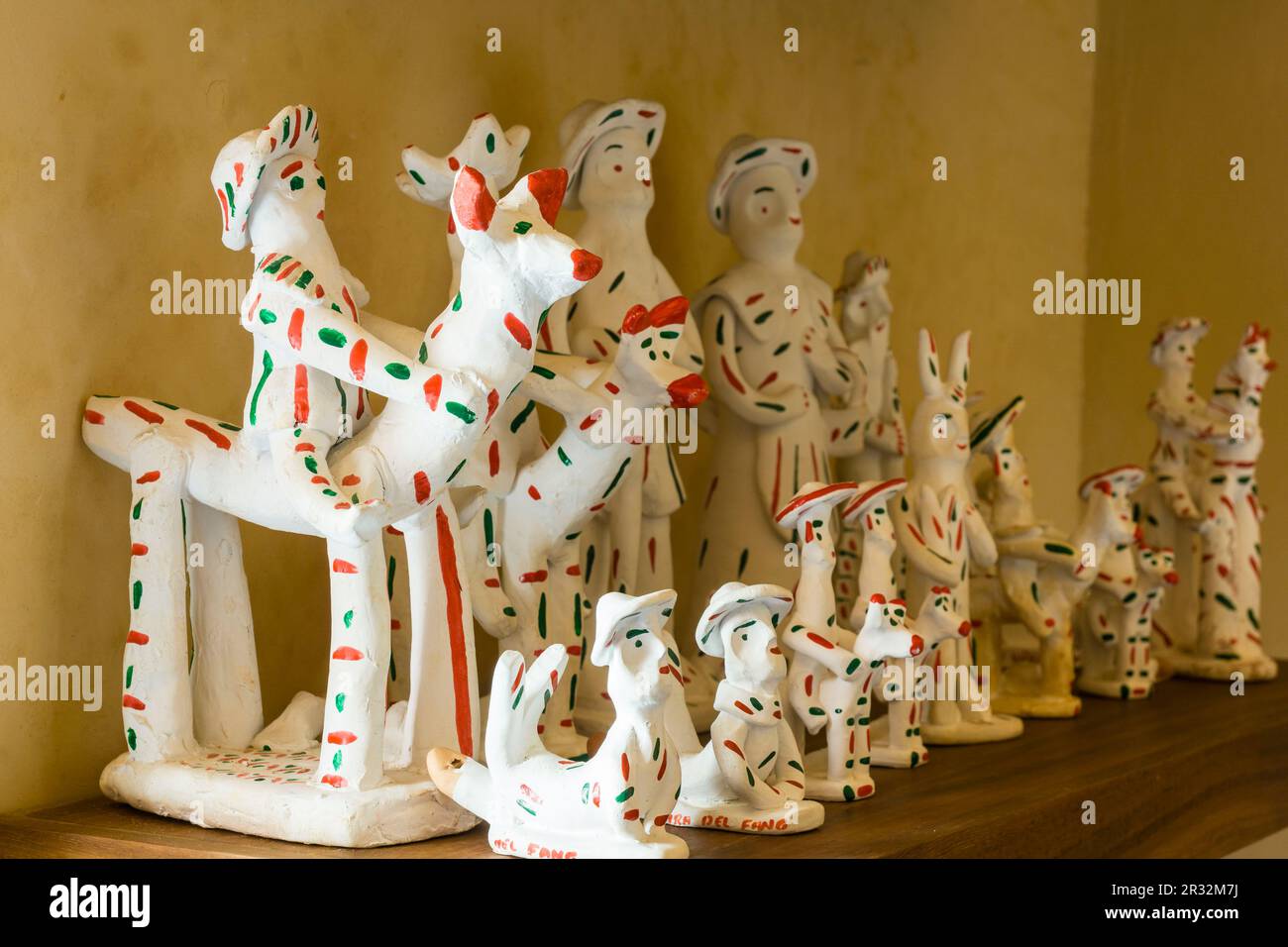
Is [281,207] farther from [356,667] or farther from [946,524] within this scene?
[946,524]

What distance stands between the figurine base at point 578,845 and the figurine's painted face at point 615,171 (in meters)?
0.93

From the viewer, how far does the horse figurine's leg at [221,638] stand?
185 centimetres

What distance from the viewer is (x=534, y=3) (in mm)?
2400

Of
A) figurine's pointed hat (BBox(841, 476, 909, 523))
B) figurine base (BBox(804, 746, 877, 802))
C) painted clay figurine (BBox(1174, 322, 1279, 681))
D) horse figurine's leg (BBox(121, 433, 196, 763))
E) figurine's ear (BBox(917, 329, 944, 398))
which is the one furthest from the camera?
painted clay figurine (BBox(1174, 322, 1279, 681))

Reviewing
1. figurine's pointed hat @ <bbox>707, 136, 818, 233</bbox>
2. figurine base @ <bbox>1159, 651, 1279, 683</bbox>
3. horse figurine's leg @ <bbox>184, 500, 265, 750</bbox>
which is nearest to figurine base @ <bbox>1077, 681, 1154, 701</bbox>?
figurine base @ <bbox>1159, 651, 1279, 683</bbox>

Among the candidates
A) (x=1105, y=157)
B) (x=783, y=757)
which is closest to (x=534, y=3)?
(x=783, y=757)

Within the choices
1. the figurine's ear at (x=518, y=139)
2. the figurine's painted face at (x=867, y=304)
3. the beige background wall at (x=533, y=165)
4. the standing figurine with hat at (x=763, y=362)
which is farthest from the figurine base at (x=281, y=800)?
the figurine's painted face at (x=867, y=304)

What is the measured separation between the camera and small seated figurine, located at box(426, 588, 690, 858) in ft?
5.10

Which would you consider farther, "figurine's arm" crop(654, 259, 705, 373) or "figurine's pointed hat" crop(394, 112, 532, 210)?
"figurine's arm" crop(654, 259, 705, 373)

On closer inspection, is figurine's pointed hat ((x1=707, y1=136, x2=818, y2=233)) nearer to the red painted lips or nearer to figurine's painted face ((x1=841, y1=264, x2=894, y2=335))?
figurine's painted face ((x1=841, y1=264, x2=894, y2=335))

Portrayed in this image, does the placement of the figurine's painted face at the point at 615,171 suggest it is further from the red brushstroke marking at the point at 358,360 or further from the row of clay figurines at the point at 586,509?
the red brushstroke marking at the point at 358,360

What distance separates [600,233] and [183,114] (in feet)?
1.88
